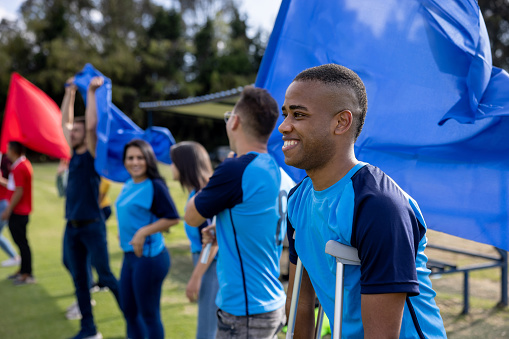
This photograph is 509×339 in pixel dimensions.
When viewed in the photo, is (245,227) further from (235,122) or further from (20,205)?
(20,205)

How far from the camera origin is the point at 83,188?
4.41 m

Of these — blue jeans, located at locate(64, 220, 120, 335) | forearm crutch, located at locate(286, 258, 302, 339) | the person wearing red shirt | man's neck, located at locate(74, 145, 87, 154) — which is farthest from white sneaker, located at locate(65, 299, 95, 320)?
A: forearm crutch, located at locate(286, 258, 302, 339)

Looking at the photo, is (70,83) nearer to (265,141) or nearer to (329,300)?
(265,141)

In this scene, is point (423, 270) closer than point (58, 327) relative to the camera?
Yes

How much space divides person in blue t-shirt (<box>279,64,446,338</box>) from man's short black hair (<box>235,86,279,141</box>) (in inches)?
36.7

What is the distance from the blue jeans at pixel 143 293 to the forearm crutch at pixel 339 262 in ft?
7.81

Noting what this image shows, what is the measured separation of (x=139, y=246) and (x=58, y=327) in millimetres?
2222

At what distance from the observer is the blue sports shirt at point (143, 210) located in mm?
3588

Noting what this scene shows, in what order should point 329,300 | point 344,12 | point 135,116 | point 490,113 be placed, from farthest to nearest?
point 135,116 < point 344,12 < point 490,113 < point 329,300

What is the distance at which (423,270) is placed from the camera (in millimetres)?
1324

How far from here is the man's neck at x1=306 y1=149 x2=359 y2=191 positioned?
1389 mm

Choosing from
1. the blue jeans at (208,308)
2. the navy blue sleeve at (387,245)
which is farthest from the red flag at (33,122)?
the navy blue sleeve at (387,245)

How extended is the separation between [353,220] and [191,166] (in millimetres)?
2439

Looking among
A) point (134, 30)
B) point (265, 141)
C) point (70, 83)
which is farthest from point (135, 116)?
point (265, 141)
